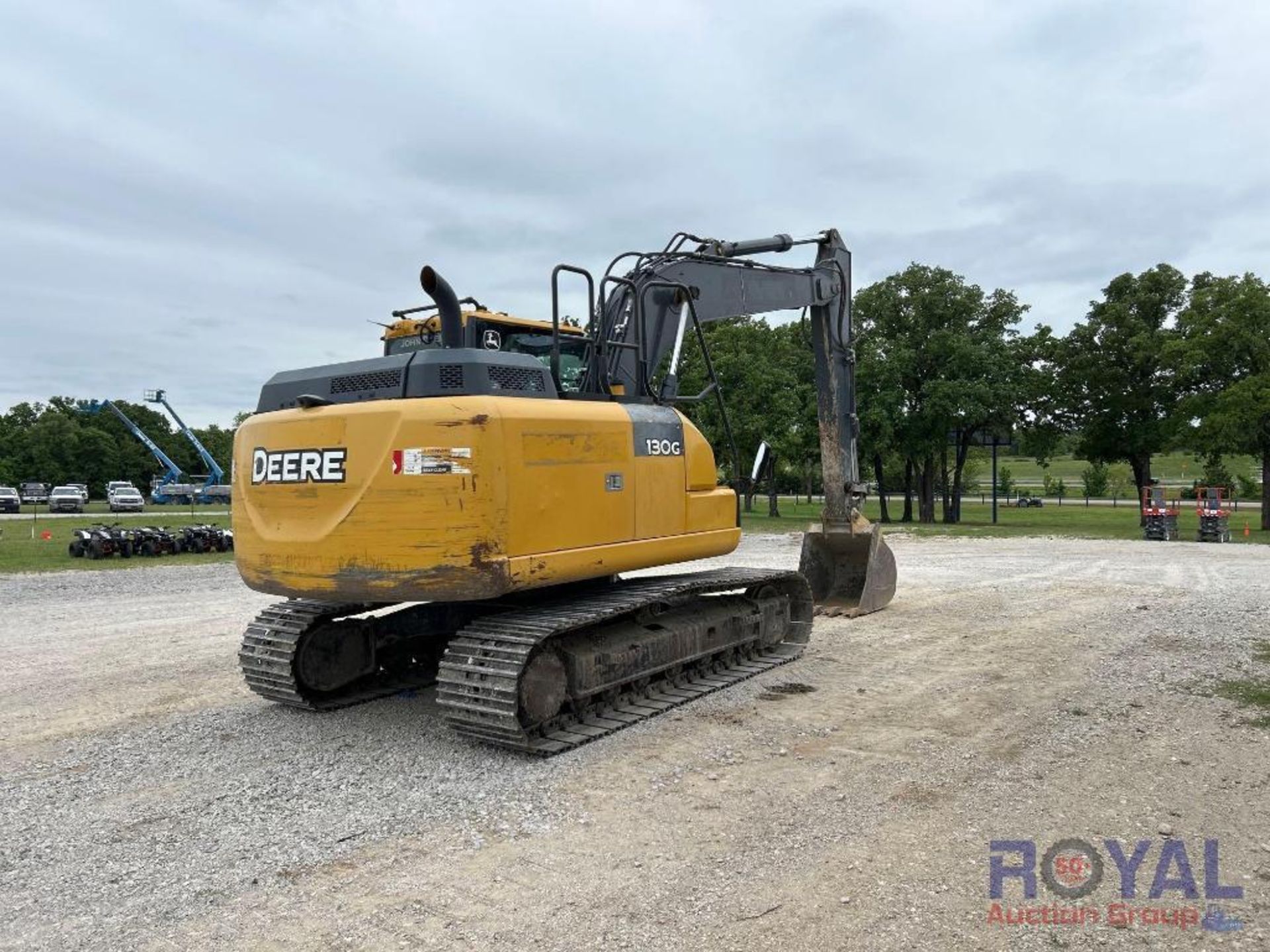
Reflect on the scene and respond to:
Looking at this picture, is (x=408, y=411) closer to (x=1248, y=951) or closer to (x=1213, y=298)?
(x=1248, y=951)

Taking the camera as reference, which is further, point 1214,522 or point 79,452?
point 79,452

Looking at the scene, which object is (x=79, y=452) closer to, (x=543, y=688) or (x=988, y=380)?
(x=988, y=380)

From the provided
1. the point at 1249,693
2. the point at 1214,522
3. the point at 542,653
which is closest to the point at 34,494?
the point at 1214,522

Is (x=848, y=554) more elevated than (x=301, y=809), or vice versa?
(x=848, y=554)

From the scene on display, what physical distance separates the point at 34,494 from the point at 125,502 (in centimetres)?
2007

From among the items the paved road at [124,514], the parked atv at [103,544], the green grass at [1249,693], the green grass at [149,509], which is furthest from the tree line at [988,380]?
the green grass at [149,509]

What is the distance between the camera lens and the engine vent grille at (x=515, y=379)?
5.85 metres

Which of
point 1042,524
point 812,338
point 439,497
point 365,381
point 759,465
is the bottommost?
point 1042,524

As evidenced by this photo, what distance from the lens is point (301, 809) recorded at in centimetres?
495

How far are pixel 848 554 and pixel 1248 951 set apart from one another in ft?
25.9

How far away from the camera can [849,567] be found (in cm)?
1123

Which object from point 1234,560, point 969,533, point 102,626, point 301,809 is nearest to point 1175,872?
point 301,809

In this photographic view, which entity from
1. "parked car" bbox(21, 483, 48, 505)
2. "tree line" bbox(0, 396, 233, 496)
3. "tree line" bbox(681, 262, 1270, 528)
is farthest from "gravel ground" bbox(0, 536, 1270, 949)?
"tree line" bbox(0, 396, 233, 496)
